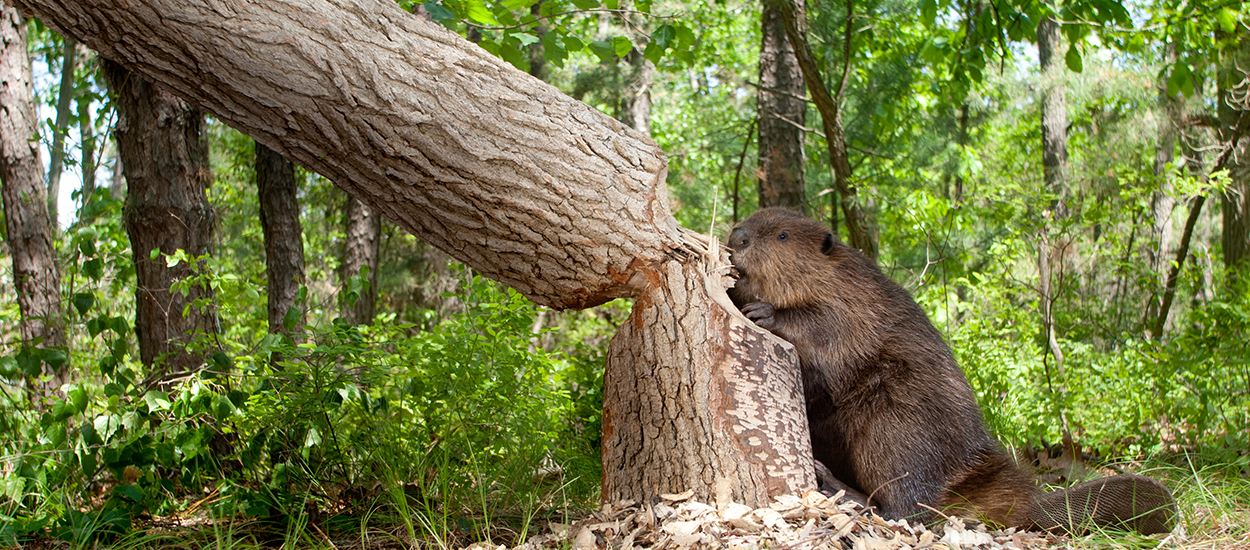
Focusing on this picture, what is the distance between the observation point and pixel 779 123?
6.57 meters

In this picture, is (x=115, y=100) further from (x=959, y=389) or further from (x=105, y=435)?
(x=959, y=389)

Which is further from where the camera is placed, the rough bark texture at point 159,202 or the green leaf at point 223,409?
the rough bark texture at point 159,202

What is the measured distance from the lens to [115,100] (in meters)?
4.08

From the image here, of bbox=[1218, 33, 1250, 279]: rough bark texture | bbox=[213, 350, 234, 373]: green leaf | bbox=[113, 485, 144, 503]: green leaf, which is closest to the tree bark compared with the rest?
bbox=[1218, 33, 1250, 279]: rough bark texture

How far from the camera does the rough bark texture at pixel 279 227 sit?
4.79 metres

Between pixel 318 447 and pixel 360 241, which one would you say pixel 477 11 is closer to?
pixel 318 447

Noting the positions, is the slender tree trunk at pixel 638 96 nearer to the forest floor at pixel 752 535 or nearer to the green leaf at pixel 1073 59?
the green leaf at pixel 1073 59

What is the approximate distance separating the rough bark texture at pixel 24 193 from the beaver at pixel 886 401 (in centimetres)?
419

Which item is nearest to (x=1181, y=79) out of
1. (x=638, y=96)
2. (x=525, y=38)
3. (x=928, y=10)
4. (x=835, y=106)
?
(x=928, y=10)

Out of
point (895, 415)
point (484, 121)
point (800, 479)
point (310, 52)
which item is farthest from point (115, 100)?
point (895, 415)

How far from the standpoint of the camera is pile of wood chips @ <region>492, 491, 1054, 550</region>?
250 cm

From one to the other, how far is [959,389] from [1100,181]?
659 centimetres

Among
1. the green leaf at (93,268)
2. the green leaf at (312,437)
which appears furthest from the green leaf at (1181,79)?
the green leaf at (93,268)

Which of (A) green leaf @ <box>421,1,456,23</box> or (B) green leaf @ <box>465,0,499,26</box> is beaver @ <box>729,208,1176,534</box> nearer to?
(B) green leaf @ <box>465,0,499,26</box>
